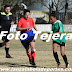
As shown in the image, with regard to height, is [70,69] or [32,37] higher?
[32,37]

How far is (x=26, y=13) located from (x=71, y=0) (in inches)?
1875

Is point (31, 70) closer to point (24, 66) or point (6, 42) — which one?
point (24, 66)

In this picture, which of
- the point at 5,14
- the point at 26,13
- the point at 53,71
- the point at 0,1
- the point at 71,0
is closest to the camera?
the point at 53,71

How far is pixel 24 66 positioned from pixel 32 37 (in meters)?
0.96

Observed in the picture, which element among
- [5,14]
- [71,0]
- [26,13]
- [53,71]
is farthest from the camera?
[71,0]

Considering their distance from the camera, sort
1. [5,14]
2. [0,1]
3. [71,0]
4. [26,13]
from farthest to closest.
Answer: [71,0], [0,1], [5,14], [26,13]

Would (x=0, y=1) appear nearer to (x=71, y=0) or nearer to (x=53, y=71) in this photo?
(x=71, y=0)

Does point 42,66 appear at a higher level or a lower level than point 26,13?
lower

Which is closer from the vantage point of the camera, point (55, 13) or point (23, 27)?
point (55, 13)

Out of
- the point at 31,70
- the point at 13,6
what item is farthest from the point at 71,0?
the point at 31,70

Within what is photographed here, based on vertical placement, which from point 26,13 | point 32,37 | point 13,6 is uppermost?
point 26,13

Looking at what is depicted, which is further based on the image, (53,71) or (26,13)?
(26,13)

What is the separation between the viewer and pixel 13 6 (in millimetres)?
51812

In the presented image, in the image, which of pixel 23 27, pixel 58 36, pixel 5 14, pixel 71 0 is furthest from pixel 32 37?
pixel 71 0
